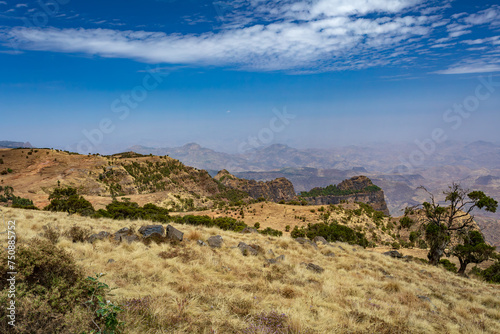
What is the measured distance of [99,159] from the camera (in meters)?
53.9

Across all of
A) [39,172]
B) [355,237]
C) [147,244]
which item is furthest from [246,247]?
[39,172]

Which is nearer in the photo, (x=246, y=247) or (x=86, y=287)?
(x=86, y=287)

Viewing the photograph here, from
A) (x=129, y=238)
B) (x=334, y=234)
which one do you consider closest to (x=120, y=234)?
(x=129, y=238)

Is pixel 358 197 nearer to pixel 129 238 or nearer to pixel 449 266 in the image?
pixel 449 266

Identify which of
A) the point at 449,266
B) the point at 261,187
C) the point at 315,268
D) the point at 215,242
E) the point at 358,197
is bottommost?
the point at 358,197

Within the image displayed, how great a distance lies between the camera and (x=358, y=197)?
14225 centimetres

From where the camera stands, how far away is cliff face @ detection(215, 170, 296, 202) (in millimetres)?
115125

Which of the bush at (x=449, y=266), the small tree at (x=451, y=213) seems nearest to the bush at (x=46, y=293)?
the small tree at (x=451, y=213)

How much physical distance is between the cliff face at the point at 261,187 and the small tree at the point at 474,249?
89.1m

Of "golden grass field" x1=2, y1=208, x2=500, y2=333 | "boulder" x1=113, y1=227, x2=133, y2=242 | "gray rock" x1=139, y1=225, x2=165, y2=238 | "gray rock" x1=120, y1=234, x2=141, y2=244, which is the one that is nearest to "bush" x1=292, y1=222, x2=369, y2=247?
"golden grass field" x1=2, y1=208, x2=500, y2=333

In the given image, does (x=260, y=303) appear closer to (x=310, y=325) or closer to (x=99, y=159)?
(x=310, y=325)

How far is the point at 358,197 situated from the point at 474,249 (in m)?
133

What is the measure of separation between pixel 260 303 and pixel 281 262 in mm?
5484

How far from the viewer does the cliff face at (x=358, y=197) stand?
131 m
